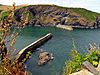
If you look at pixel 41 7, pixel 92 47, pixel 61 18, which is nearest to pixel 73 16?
pixel 61 18

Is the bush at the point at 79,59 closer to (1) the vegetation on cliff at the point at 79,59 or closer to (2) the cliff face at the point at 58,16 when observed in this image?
(1) the vegetation on cliff at the point at 79,59

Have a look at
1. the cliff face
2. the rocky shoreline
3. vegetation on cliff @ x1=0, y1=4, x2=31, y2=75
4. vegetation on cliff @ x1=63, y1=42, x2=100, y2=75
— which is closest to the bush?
vegetation on cliff @ x1=63, y1=42, x2=100, y2=75

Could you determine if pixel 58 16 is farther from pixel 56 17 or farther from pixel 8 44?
pixel 8 44

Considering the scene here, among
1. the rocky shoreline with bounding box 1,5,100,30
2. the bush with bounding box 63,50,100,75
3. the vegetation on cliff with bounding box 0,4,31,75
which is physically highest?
the vegetation on cliff with bounding box 0,4,31,75

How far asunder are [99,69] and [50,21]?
178 metres

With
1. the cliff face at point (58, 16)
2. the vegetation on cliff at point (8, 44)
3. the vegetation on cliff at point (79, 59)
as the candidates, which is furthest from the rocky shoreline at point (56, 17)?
the vegetation on cliff at point (8, 44)

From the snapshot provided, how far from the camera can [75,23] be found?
605 ft

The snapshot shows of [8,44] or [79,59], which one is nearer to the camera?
[8,44]

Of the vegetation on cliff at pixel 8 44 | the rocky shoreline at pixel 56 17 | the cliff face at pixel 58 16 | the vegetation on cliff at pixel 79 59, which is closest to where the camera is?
the vegetation on cliff at pixel 8 44

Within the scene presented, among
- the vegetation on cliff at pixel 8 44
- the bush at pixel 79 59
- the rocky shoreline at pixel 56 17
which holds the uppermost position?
the vegetation on cliff at pixel 8 44

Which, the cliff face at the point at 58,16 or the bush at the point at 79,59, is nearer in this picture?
the bush at the point at 79,59

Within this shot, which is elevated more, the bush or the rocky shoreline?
the bush

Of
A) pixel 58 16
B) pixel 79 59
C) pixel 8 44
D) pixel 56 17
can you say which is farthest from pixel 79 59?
pixel 58 16

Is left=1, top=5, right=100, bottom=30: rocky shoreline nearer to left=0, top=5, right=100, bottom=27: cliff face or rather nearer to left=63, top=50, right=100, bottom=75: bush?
left=0, top=5, right=100, bottom=27: cliff face
